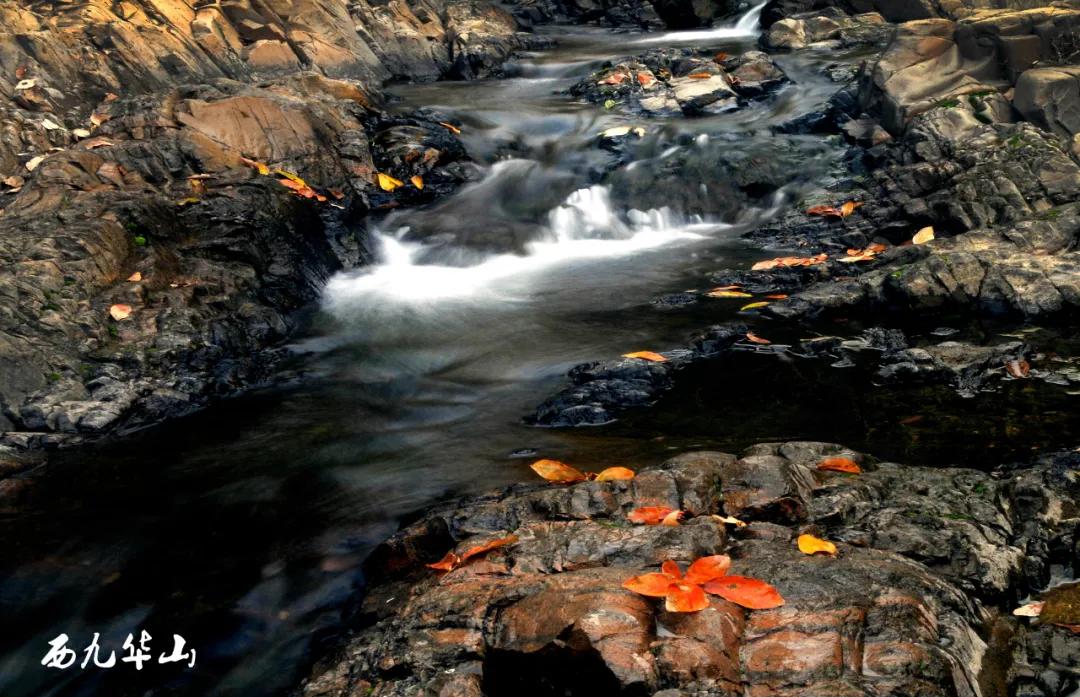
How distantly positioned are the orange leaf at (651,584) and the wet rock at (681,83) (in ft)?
40.4

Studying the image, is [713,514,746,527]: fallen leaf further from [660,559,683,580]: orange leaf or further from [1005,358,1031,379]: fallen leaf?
[1005,358,1031,379]: fallen leaf

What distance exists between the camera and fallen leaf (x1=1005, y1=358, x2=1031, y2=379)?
257 inches

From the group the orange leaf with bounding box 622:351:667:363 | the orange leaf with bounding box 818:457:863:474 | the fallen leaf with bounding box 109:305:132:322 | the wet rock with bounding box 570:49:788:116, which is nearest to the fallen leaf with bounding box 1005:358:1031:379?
the orange leaf with bounding box 818:457:863:474

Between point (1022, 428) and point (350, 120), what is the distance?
32.9 feet

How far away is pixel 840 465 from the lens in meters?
4.97

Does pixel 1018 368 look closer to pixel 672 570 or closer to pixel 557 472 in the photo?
pixel 557 472

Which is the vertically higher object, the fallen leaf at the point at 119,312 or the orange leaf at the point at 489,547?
the fallen leaf at the point at 119,312

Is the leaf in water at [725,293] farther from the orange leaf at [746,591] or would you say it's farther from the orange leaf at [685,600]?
the orange leaf at [685,600]

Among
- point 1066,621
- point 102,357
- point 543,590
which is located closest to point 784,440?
point 1066,621

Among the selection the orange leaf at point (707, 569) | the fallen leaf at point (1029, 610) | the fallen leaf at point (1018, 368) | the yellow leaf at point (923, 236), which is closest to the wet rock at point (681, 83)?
the yellow leaf at point (923, 236)

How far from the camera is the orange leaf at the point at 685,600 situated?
343cm

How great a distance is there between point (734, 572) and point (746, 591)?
282 millimetres

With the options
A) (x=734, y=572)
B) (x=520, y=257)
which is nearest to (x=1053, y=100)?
(x=520, y=257)

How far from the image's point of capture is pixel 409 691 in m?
3.59
